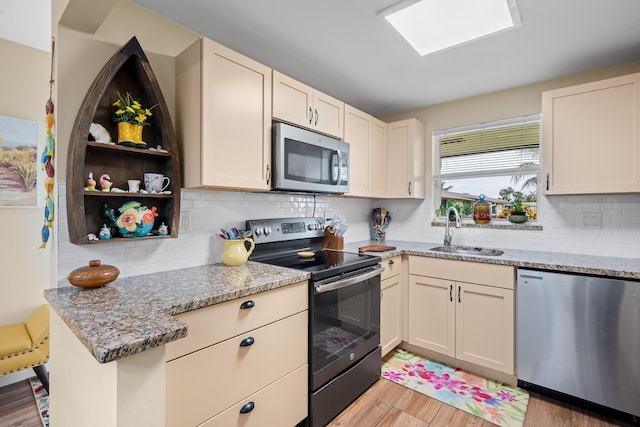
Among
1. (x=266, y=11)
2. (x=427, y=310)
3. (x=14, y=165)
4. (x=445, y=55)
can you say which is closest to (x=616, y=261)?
(x=427, y=310)

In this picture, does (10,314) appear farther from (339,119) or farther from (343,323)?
(339,119)

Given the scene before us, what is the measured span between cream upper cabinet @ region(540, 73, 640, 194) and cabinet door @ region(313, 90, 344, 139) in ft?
5.01

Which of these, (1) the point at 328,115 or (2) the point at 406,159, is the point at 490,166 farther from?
(1) the point at 328,115

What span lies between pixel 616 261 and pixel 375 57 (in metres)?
2.17

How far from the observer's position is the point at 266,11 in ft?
5.59

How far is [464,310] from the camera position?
2.37 meters

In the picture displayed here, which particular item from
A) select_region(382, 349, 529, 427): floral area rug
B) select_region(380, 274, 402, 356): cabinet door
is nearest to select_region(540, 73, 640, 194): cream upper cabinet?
select_region(380, 274, 402, 356): cabinet door

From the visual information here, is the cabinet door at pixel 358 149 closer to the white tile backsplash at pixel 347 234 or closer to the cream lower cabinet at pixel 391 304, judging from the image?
the white tile backsplash at pixel 347 234

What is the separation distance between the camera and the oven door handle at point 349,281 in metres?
1.76

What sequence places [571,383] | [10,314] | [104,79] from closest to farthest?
[104,79] → [571,383] → [10,314]

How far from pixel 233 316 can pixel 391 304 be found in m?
1.56

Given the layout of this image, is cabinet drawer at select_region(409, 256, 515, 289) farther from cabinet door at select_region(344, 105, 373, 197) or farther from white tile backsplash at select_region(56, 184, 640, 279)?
cabinet door at select_region(344, 105, 373, 197)

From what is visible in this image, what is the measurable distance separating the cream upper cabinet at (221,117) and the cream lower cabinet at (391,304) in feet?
4.11

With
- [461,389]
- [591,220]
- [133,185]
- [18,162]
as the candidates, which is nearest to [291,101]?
[133,185]
